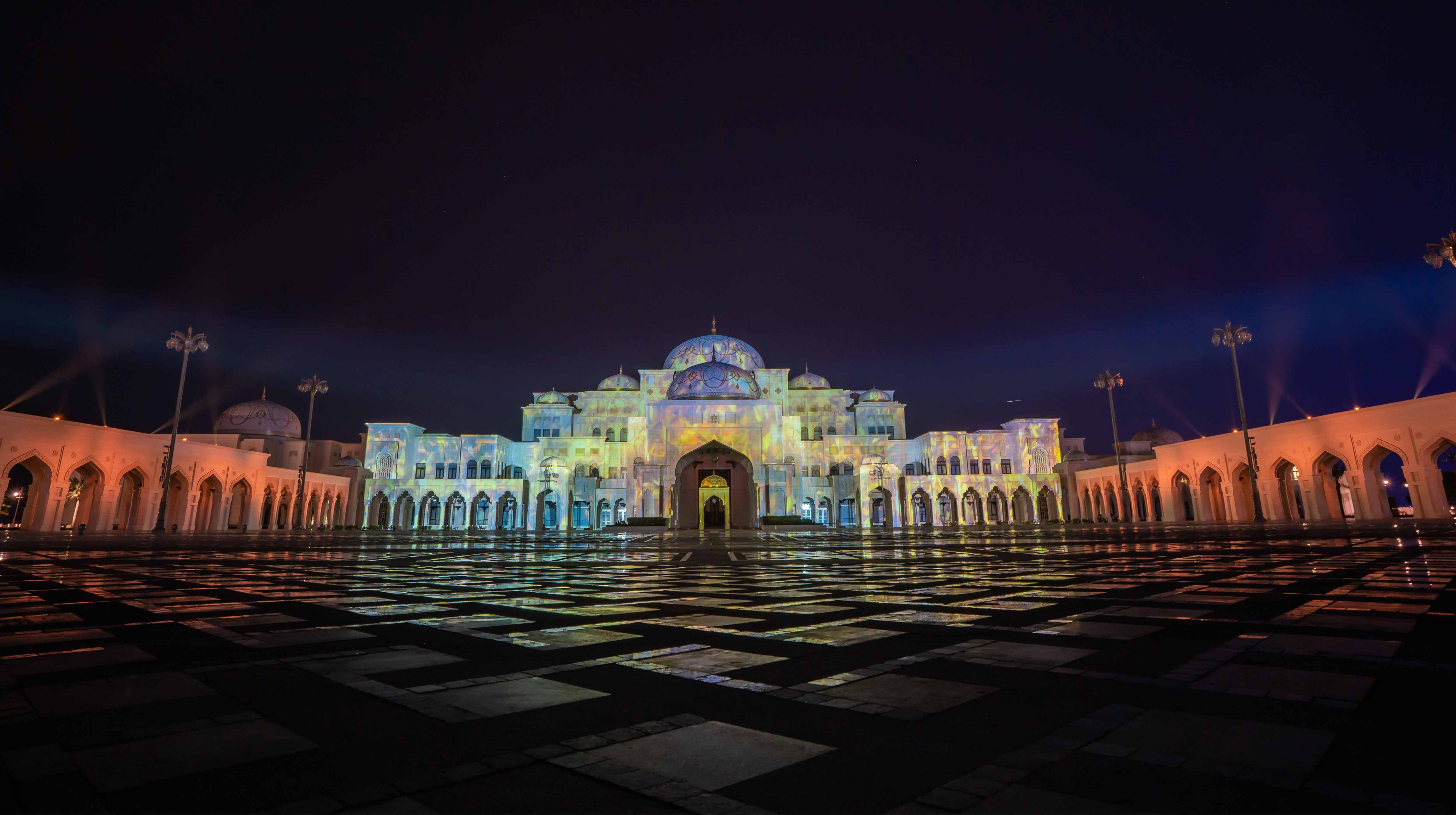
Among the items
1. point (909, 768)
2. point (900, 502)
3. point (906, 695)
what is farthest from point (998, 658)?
point (900, 502)

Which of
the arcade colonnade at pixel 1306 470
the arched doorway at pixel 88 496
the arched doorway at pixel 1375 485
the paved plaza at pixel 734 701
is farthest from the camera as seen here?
the arched doorway at pixel 88 496

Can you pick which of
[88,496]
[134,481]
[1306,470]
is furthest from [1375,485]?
[88,496]

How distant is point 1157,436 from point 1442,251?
48.8 metres

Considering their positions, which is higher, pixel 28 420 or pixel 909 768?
pixel 28 420

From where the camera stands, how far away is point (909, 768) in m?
1.55

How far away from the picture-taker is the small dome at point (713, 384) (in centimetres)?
4406

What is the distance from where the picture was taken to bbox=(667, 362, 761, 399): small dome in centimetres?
4406

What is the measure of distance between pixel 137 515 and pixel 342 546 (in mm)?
28012

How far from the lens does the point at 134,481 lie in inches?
1451

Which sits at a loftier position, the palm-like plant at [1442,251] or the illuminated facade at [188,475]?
the palm-like plant at [1442,251]

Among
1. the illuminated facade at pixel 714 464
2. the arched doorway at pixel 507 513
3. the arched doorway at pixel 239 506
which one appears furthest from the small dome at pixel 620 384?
the arched doorway at pixel 239 506

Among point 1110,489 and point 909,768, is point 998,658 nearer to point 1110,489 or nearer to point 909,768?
point 909,768

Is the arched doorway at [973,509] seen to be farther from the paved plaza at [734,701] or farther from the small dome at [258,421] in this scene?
the small dome at [258,421]

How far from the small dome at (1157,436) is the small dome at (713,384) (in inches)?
1647
